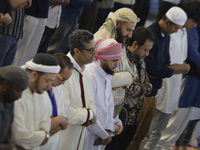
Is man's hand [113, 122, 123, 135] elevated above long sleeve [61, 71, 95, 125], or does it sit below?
below

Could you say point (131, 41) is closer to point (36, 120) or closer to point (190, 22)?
point (190, 22)

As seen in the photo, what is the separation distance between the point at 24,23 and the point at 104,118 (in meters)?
1.29

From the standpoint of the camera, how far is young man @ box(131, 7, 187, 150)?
584cm

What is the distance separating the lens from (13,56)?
16.4ft

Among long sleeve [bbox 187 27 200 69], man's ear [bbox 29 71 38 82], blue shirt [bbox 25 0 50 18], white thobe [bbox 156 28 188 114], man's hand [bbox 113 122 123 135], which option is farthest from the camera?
long sleeve [bbox 187 27 200 69]

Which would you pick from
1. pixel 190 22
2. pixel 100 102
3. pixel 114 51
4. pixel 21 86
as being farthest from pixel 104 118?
pixel 190 22

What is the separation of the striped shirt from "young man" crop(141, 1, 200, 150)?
2.06m

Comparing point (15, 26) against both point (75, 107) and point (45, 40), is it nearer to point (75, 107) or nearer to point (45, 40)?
point (75, 107)

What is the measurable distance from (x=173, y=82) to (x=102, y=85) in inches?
74.8

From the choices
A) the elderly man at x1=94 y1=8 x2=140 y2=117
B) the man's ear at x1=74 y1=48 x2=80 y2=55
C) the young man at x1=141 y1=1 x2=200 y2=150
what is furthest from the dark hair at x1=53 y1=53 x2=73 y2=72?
the young man at x1=141 y1=1 x2=200 y2=150

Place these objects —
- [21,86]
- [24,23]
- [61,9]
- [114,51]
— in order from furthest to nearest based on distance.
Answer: [61,9] < [24,23] < [114,51] < [21,86]

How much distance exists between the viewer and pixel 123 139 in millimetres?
5793

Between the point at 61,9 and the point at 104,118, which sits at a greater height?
the point at 61,9

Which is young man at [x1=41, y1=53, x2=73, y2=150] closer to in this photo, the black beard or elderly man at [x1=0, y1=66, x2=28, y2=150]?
elderly man at [x1=0, y1=66, x2=28, y2=150]
